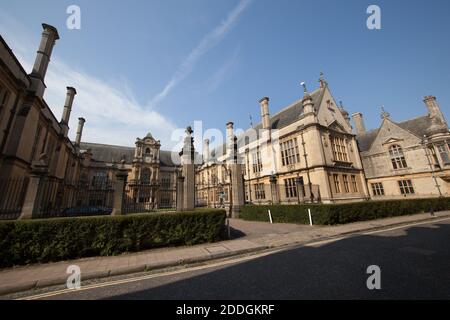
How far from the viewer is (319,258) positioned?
17.2 ft

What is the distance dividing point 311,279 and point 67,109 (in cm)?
3024

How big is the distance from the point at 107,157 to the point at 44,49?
28.9 m

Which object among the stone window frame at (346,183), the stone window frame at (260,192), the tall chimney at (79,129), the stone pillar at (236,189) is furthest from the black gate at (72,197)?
the stone window frame at (346,183)

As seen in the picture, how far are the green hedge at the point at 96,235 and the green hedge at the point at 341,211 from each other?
6976 millimetres

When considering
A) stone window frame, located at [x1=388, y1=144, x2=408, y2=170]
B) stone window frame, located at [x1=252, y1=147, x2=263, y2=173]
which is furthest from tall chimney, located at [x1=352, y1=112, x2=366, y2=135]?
stone window frame, located at [x1=252, y1=147, x2=263, y2=173]

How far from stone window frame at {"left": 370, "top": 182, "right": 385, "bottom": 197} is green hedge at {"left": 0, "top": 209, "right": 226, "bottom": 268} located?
2894 centimetres

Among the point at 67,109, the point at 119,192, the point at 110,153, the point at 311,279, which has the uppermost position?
the point at 110,153

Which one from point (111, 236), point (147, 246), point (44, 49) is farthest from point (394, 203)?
point (44, 49)

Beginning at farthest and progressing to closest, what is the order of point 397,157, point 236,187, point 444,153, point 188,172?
point 397,157, point 444,153, point 236,187, point 188,172

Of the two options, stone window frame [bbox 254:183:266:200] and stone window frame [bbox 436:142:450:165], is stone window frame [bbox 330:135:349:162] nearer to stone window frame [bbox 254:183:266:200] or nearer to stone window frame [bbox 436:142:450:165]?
stone window frame [bbox 254:183:266:200]

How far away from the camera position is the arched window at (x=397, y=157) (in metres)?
24.6

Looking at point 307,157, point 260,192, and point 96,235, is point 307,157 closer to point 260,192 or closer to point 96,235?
point 260,192

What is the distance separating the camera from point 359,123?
34.7 metres

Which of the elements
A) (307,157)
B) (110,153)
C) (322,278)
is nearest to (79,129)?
(110,153)
